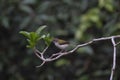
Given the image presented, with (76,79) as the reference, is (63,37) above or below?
above

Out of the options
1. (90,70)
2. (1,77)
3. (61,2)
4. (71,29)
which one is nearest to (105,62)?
(90,70)

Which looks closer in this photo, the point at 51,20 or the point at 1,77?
the point at 51,20

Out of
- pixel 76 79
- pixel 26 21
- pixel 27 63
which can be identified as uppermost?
pixel 26 21

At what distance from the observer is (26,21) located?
138 inches

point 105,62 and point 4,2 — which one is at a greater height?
point 4,2

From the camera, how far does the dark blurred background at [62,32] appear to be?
3.49 meters

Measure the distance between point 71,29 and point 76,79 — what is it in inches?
17.8

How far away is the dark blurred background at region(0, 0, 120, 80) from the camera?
349 cm

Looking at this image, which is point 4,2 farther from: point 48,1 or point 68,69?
point 68,69

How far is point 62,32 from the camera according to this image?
11.7 ft

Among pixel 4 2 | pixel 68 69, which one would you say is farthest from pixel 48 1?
pixel 68 69

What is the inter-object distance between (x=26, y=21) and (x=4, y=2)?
24 cm

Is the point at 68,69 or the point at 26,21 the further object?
the point at 68,69

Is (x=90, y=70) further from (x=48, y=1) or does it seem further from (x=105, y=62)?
(x=48, y=1)
